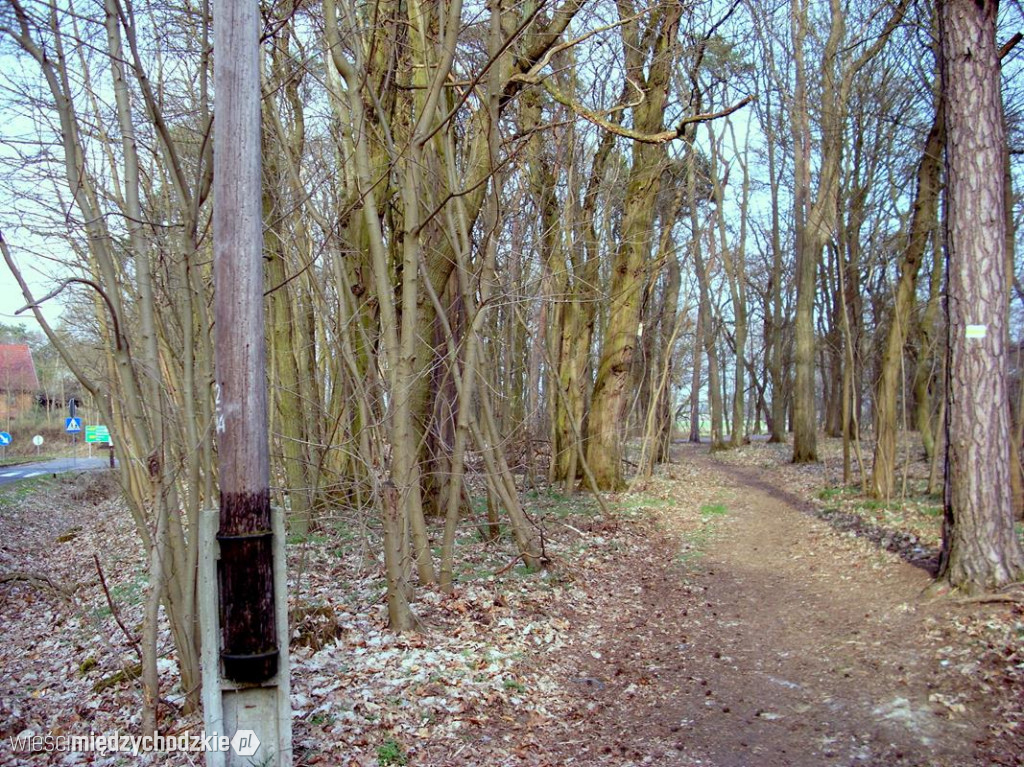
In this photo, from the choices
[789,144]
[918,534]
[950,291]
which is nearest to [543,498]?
[918,534]

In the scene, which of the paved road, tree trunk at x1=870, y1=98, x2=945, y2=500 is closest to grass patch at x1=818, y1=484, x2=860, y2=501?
tree trunk at x1=870, y1=98, x2=945, y2=500

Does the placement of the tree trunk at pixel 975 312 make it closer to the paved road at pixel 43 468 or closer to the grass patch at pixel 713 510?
the grass patch at pixel 713 510

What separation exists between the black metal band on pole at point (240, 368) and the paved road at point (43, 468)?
22.2 m

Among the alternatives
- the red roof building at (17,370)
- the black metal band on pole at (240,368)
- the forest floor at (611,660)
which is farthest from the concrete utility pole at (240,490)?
the red roof building at (17,370)

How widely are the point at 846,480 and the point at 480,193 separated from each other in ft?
30.7

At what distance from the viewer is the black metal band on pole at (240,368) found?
3014 mm

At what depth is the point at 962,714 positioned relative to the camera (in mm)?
4406

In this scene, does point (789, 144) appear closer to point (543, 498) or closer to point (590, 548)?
point (543, 498)

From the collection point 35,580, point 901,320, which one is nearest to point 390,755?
point 35,580

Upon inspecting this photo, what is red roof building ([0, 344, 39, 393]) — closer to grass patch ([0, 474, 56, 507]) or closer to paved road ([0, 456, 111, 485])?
paved road ([0, 456, 111, 485])

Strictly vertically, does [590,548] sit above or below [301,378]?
below

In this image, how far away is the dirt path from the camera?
424 cm

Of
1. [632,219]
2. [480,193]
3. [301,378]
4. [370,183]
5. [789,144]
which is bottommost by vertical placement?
[301,378]

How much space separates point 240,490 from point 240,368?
51cm
